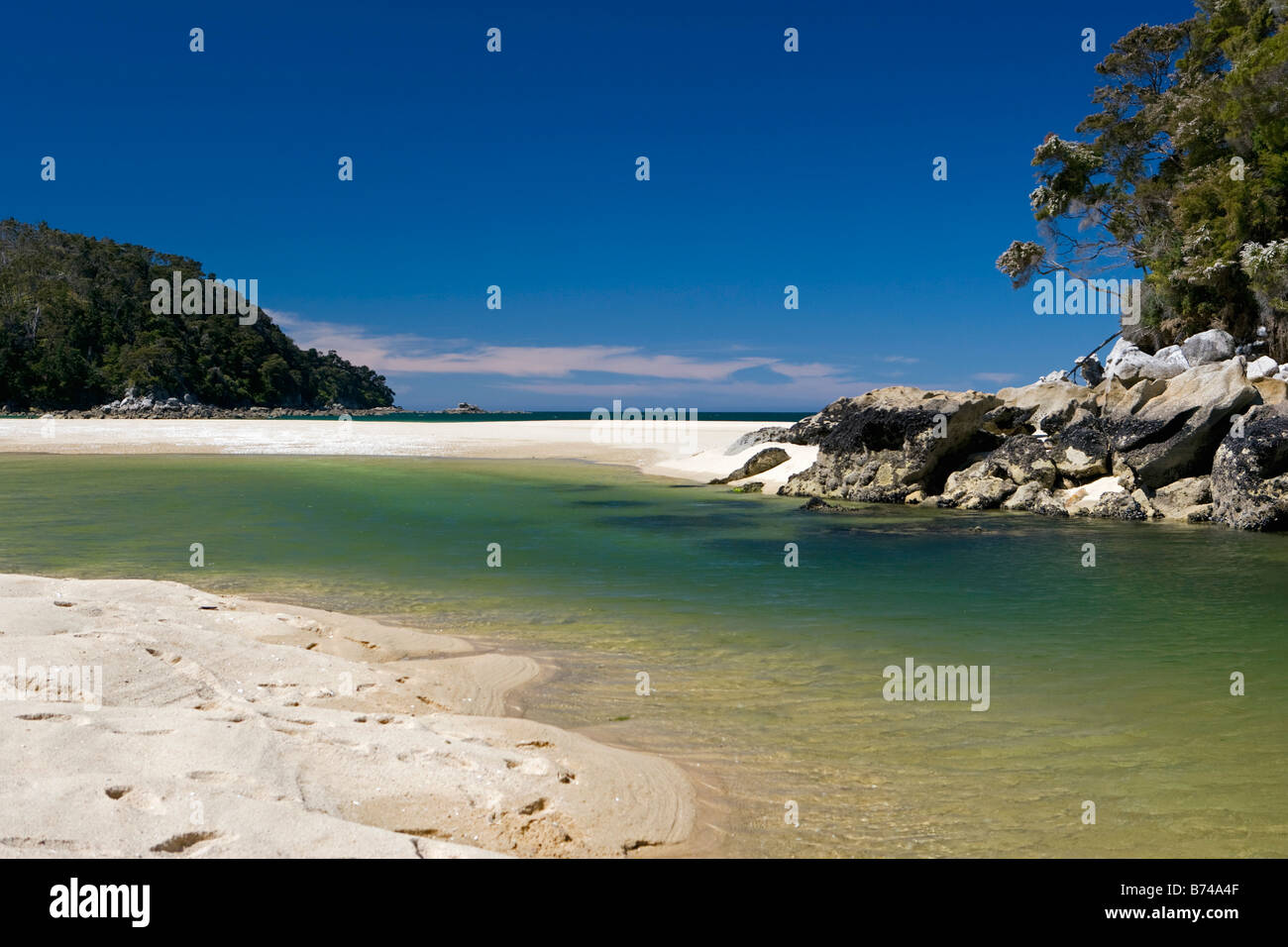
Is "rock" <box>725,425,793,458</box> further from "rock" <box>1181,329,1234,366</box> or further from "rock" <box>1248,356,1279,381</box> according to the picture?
"rock" <box>1248,356,1279,381</box>

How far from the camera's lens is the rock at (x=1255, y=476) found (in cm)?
1680

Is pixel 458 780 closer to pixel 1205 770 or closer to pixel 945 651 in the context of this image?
pixel 1205 770

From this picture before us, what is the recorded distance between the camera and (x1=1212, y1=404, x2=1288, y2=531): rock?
16.8 metres

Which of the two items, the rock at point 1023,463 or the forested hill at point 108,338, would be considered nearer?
the rock at point 1023,463

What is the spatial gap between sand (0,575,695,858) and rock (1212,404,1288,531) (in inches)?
664

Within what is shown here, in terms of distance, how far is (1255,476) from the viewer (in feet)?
56.9

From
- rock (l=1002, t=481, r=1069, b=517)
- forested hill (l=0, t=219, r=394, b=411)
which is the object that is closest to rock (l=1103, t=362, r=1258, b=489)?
rock (l=1002, t=481, r=1069, b=517)

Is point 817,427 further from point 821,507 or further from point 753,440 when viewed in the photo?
point 821,507

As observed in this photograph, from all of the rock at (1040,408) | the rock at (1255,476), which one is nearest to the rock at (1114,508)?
the rock at (1255,476)

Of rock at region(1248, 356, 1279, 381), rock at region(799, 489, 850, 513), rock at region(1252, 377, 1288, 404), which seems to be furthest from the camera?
rock at region(1248, 356, 1279, 381)

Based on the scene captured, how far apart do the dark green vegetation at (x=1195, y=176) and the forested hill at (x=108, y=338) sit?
10021cm

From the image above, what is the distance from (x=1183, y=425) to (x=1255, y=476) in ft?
8.32

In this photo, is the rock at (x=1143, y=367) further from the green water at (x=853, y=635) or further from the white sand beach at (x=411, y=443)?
the green water at (x=853, y=635)

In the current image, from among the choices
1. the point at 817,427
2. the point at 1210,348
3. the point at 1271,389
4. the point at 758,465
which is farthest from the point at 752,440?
the point at 1271,389
